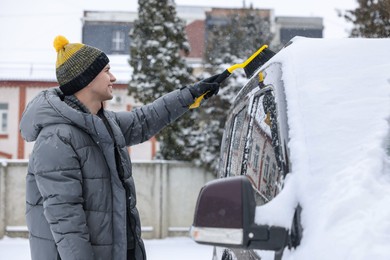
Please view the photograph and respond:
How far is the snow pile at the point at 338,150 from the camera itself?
53.0 inches

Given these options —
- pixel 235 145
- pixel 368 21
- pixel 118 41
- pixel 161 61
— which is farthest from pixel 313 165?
pixel 118 41

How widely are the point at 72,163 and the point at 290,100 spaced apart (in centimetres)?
102

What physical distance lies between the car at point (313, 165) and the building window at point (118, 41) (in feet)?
84.5

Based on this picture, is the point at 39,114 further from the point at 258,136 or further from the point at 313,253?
the point at 313,253

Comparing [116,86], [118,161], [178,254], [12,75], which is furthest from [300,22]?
[118,161]

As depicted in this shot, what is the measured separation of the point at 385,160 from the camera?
1.60 m

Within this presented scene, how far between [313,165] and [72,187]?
3.66ft

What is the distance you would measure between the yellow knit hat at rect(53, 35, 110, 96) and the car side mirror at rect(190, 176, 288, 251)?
4.34 ft

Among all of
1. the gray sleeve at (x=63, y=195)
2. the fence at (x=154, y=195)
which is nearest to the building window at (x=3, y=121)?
the fence at (x=154, y=195)

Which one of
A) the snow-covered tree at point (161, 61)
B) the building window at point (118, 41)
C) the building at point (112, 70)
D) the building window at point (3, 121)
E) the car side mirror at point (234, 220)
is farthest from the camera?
the building window at point (118, 41)

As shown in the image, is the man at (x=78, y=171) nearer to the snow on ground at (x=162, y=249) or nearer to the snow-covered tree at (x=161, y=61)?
the snow on ground at (x=162, y=249)

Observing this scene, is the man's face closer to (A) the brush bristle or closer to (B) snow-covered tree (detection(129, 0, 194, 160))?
(A) the brush bristle

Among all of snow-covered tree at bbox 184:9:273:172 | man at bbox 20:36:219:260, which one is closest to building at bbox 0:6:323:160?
snow-covered tree at bbox 184:9:273:172

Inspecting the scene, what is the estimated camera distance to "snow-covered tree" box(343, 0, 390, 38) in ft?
25.4
